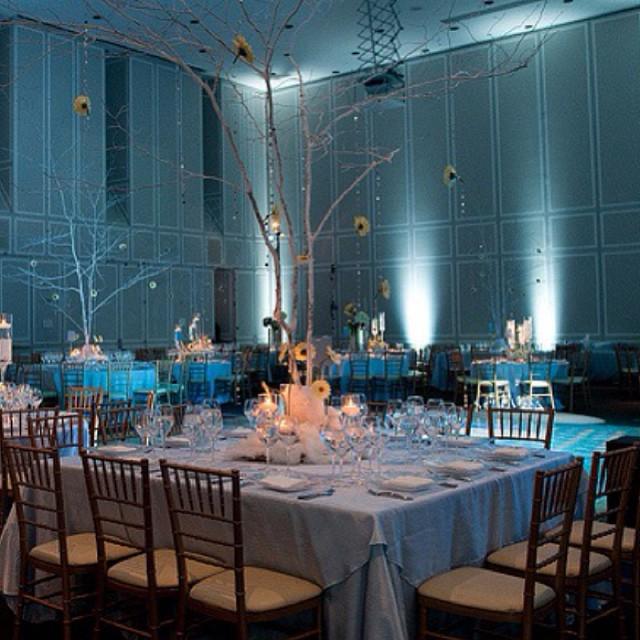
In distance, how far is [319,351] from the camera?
3.76 meters

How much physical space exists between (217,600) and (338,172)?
14428mm

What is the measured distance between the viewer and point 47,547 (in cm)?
336

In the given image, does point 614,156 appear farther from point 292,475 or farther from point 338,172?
point 292,475

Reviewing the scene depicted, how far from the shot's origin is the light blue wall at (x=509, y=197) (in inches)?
536

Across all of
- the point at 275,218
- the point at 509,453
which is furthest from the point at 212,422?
the point at 275,218

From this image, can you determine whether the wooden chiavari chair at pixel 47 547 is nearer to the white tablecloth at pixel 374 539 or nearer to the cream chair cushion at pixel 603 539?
the white tablecloth at pixel 374 539

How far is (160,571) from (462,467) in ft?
3.84

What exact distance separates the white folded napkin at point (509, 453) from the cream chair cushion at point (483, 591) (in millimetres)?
713

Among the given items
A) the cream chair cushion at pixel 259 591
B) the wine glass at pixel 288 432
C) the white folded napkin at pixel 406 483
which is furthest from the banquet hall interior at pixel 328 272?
the cream chair cushion at pixel 259 591

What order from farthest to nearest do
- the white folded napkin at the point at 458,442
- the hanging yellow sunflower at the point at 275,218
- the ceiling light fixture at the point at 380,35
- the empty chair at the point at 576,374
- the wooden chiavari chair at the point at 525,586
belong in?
1. the ceiling light fixture at the point at 380,35
2. the empty chair at the point at 576,374
3. the hanging yellow sunflower at the point at 275,218
4. the white folded napkin at the point at 458,442
5. the wooden chiavari chair at the point at 525,586

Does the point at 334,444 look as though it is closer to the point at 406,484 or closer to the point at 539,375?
the point at 406,484

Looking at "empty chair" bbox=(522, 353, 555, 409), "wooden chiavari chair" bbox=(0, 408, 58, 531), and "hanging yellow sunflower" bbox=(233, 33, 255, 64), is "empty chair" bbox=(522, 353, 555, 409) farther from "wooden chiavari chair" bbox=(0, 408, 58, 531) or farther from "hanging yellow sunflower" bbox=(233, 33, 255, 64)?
"hanging yellow sunflower" bbox=(233, 33, 255, 64)

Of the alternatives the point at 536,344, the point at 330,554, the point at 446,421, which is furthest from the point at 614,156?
the point at 330,554

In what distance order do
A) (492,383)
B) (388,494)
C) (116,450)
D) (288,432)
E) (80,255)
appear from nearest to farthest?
(388,494), (288,432), (116,450), (492,383), (80,255)
